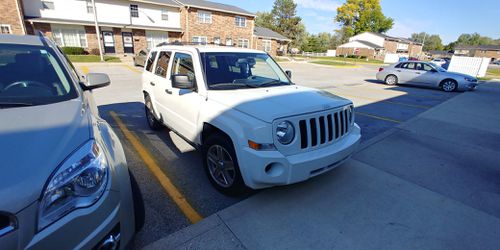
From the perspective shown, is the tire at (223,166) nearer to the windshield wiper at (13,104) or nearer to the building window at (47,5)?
the windshield wiper at (13,104)

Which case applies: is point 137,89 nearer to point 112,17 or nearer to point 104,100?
point 104,100

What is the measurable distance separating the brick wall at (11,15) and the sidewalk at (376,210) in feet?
90.7

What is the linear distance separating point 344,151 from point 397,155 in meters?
2.14

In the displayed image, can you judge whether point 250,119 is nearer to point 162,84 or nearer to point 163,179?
point 163,179

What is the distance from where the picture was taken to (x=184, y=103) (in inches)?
145

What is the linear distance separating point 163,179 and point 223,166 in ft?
3.24

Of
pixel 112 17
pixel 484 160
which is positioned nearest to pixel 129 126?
pixel 484 160

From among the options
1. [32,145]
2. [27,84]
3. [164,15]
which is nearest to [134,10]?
[164,15]

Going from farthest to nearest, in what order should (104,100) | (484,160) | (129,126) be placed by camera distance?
(104,100) → (129,126) → (484,160)

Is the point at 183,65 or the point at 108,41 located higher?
the point at 108,41

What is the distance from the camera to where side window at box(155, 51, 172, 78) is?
4.39 m

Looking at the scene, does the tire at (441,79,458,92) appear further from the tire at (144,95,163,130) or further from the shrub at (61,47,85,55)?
the shrub at (61,47,85,55)

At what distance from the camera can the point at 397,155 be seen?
4.57 meters

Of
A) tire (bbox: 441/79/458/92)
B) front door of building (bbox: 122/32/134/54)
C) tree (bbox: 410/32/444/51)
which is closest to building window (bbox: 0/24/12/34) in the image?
front door of building (bbox: 122/32/134/54)
